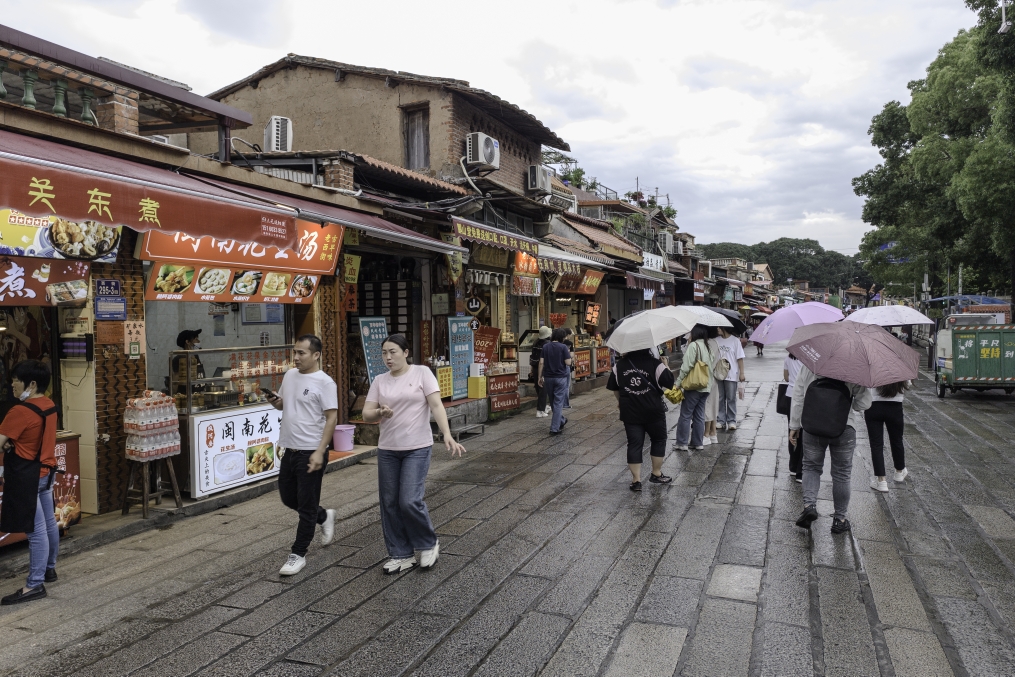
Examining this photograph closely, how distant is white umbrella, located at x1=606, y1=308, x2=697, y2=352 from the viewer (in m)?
7.00

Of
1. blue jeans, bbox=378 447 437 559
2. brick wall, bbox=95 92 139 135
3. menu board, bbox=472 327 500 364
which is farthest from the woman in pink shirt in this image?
menu board, bbox=472 327 500 364

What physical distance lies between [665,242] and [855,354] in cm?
3276

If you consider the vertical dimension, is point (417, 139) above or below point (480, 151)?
above

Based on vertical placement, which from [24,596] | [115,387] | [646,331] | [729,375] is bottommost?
[24,596]

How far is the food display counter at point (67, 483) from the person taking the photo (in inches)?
227

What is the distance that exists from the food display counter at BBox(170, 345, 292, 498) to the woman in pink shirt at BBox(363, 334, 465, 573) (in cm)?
295

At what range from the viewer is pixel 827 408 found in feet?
18.1

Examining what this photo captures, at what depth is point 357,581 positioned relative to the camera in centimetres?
482

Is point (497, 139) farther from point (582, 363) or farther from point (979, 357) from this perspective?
point (979, 357)

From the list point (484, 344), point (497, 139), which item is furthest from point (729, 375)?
point (497, 139)

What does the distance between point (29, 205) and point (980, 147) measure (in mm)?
18880

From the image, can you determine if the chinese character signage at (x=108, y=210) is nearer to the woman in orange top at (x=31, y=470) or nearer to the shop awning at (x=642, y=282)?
the woman in orange top at (x=31, y=470)

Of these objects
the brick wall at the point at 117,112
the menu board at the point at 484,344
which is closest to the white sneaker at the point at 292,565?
the brick wall at the point at 117,112

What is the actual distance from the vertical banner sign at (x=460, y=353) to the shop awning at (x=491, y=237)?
64.1 inches
